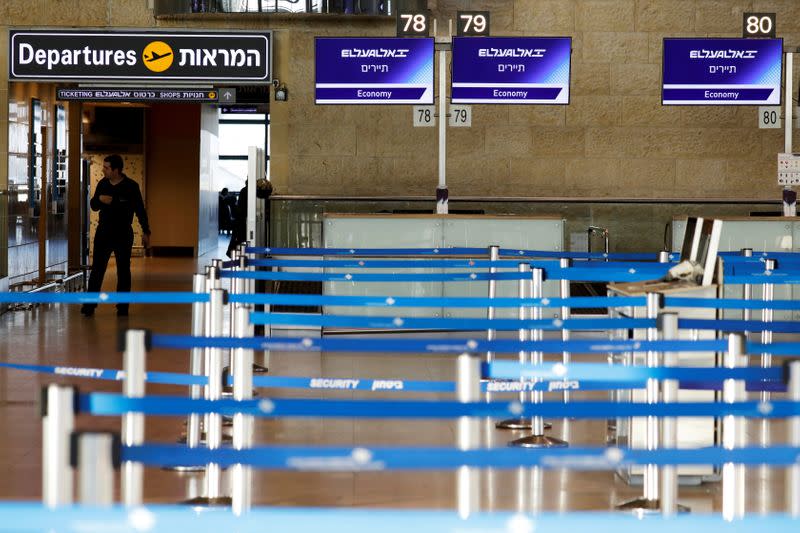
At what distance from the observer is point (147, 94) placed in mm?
15477

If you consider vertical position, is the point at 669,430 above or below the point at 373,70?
below

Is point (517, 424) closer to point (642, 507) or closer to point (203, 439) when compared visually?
point (203, 439)

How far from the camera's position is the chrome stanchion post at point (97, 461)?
267 cm

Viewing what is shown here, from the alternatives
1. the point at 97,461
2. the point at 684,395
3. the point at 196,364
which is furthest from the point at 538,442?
the point at 97,461

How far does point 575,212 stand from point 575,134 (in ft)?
7.72

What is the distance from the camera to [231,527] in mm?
2297

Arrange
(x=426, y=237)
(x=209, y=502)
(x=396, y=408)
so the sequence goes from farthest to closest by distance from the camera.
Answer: (x=426, y=237)
(x=209, y=502)
(x=396, y=408)

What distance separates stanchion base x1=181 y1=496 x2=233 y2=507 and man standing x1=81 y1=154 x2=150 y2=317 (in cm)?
849

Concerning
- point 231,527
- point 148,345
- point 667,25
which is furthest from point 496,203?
point 231,527

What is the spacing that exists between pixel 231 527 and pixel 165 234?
24.2 metres

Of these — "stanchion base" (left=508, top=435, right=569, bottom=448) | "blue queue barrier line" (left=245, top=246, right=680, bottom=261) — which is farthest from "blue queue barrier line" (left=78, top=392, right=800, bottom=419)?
"blue queue barrier line" (left=245, top=246, right=680, bottom=261)

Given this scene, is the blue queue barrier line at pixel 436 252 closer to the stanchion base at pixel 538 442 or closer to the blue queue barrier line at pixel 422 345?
the stanchion base at pixel 538 442

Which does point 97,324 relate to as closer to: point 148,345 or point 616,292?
point 616,292

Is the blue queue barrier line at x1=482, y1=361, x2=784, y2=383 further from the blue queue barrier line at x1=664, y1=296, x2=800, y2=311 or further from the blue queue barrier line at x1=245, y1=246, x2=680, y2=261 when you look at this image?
the blue queue barrier line at x1=245, y1=246, x2=680, y2=261
